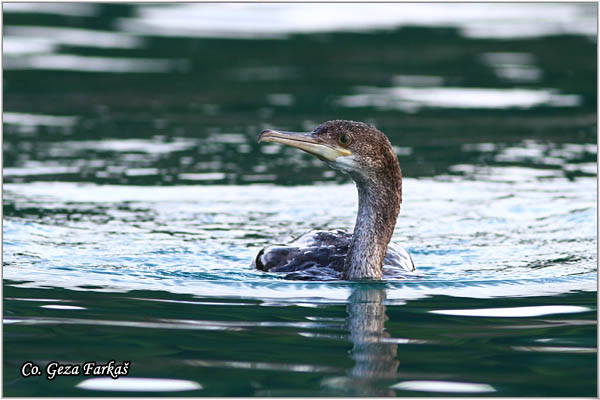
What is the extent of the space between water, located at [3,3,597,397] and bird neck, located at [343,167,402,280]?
232mm

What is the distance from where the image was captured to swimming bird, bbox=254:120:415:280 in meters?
8.02

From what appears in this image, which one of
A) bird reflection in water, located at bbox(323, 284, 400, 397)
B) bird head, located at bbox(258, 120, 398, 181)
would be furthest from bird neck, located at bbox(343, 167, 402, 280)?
bird reflection in water, located at bbox(323, 284, 400, 397)

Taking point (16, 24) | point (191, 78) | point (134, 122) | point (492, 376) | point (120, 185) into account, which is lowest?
point (492, 376)

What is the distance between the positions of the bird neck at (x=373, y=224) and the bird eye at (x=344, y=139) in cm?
37

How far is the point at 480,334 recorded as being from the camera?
265 inches

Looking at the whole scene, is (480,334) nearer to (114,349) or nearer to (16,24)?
(114,349)

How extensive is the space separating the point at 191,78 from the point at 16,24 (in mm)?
6071

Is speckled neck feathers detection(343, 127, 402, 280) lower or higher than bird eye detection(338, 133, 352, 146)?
lower

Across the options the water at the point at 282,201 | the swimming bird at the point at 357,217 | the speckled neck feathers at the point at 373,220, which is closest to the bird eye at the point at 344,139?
the swimming bird at the point at 357,217

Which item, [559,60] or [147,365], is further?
[559,60]

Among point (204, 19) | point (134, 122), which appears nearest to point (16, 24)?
point (204, 19)

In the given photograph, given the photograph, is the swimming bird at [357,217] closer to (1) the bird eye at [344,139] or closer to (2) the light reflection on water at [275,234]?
(1) the bird eye at [344,139]

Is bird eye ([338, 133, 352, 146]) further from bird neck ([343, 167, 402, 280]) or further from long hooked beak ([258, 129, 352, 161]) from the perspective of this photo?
bird neck ([343, 167, 402, 280])

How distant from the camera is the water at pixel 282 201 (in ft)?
20.3
